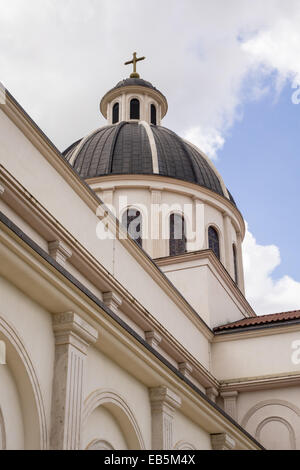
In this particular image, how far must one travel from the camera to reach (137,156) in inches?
1013

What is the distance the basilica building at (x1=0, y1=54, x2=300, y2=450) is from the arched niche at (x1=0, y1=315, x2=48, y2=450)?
2 cm

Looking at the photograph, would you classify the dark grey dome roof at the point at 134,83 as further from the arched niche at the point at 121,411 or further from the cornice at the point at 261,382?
the arched niche at the point at 121,411

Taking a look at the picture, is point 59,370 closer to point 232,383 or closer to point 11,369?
point 11,369

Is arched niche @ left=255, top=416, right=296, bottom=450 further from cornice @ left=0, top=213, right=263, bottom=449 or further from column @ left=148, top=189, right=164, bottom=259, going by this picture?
column @ left=148, top=189, right=164, bottom=259

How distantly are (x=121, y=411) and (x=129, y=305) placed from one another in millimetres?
5837

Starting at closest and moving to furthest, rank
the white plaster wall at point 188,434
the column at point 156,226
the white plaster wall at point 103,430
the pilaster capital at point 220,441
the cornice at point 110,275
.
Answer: the white plaster wall at point 103,430, the white plaster wall at point 188,434, the cornice at point 110,275, the pilaster capital at point 220,441, the column at point 156,226

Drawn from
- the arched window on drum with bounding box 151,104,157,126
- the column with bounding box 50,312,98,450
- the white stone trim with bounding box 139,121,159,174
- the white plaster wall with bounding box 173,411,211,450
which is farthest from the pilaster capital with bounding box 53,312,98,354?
the arched window on drum with bounding box 151,104,157,126

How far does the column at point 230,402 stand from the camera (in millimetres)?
19422

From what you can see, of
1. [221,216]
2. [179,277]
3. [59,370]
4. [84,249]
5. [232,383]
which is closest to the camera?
[59,370]

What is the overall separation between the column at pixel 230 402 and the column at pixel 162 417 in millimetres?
8892

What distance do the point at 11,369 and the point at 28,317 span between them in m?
0.66

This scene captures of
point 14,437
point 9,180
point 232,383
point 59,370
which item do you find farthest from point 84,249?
point 232,383

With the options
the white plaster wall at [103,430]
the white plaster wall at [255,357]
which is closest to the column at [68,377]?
the white plaster wall at [103,430]

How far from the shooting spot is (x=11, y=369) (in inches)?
308
